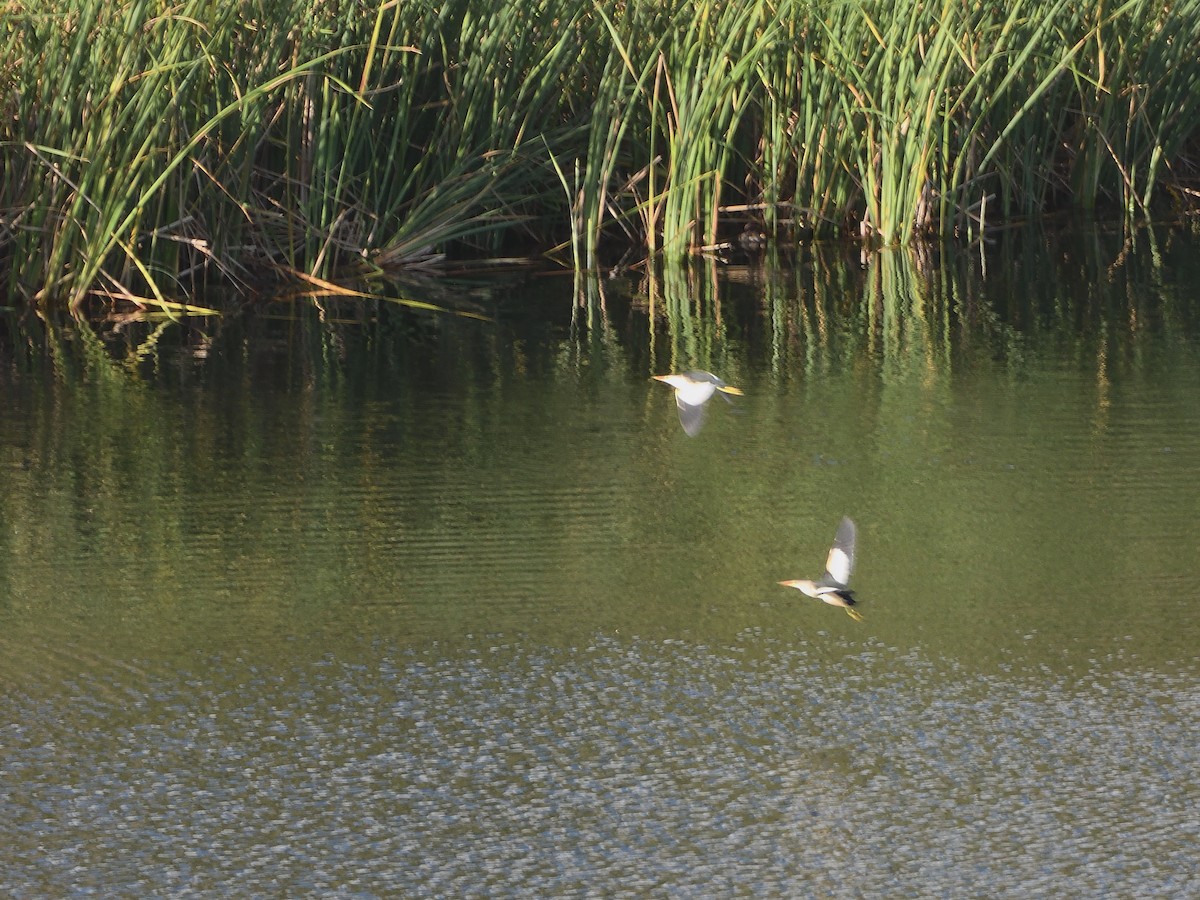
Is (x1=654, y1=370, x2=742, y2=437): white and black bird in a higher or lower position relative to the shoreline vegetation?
lower

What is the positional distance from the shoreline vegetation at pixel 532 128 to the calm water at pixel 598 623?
0.82 metres

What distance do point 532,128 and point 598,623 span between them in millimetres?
4608

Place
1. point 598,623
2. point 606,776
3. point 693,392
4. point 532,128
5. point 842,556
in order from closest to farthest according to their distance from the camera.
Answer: point 606,776 < point 842,556 < point 598,623 < point 693,392 < point 532,128

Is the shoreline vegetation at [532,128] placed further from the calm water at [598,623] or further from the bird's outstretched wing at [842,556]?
the bird's outstretched wing at [842,556]

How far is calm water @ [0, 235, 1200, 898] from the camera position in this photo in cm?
295

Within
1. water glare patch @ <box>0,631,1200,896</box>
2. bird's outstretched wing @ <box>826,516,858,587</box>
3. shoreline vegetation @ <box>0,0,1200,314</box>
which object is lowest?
water glare patch @ <box>0,631,1200,896</box>

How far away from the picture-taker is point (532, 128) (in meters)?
8.12

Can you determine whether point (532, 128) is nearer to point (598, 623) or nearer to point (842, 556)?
point (598, 623)

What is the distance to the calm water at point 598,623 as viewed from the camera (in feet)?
9.66

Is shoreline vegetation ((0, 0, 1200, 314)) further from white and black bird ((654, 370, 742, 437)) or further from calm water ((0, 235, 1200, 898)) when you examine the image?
white and black bird ((654, 370, 742, 437))

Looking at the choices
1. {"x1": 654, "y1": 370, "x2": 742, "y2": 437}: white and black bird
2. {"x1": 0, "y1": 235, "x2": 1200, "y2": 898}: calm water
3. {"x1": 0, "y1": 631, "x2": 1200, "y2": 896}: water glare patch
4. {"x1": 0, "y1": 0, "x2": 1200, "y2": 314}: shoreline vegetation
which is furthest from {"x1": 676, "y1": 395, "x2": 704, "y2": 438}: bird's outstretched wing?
{"x1": 0, "y1": 0, "x2": 1200, "y2": 314}: shoreline vegetation

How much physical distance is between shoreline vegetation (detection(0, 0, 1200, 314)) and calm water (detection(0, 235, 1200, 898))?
0.82 meters

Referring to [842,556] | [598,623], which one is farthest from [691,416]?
[842,556]

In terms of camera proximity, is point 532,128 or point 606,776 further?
point 532,128
